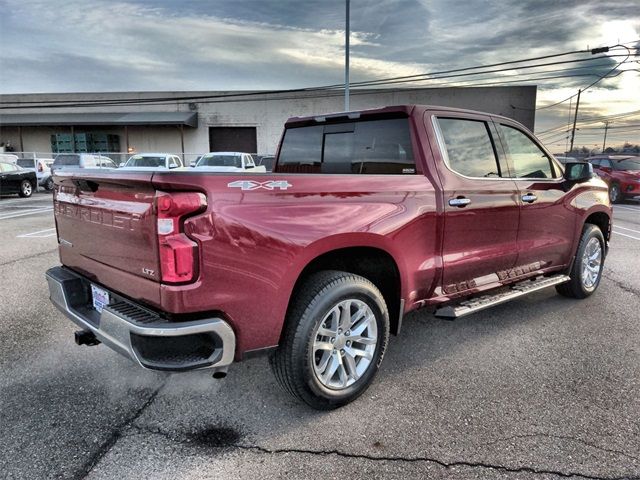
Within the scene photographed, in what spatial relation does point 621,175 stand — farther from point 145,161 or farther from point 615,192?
point 145,161

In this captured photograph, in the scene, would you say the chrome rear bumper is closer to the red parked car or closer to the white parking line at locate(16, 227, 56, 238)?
the white parking line at locate(16, 227, 56, 238)

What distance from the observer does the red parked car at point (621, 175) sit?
17.0 m

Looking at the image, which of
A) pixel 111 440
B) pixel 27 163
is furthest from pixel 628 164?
pixel 27 163

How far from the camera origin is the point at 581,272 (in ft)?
16.8

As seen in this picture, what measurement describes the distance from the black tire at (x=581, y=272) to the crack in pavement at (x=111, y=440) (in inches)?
174

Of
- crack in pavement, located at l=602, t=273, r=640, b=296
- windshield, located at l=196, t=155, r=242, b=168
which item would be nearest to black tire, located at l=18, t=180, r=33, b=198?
windshield, located at l=196, t=155, r=242, b=168

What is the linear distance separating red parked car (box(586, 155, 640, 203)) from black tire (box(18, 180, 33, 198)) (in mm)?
22169

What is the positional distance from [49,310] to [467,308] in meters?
4.22

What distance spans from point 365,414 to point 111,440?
1518 mm

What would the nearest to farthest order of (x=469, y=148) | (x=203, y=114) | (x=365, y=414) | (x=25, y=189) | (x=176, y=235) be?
1. (x=176, y=235)
2. (x=365, y=414)
3. (x=469, y=148)
4. (x=25, y=189)
5. (x=203, y=114)

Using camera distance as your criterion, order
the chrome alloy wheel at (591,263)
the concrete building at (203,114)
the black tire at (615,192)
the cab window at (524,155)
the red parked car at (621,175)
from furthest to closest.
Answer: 1. the concrete building at (203,114)
2. the black tire at (615,192)
3. the red parked car at (621,175)
4. the chrome alloy wheel at (591,263)
5. the cab window at (524,155)

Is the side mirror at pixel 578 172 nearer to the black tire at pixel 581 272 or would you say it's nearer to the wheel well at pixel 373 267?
the black tire at pixel 581 272

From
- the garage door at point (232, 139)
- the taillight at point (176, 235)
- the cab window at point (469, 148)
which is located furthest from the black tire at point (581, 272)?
the garage door at point (232, 139)

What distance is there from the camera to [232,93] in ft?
109
